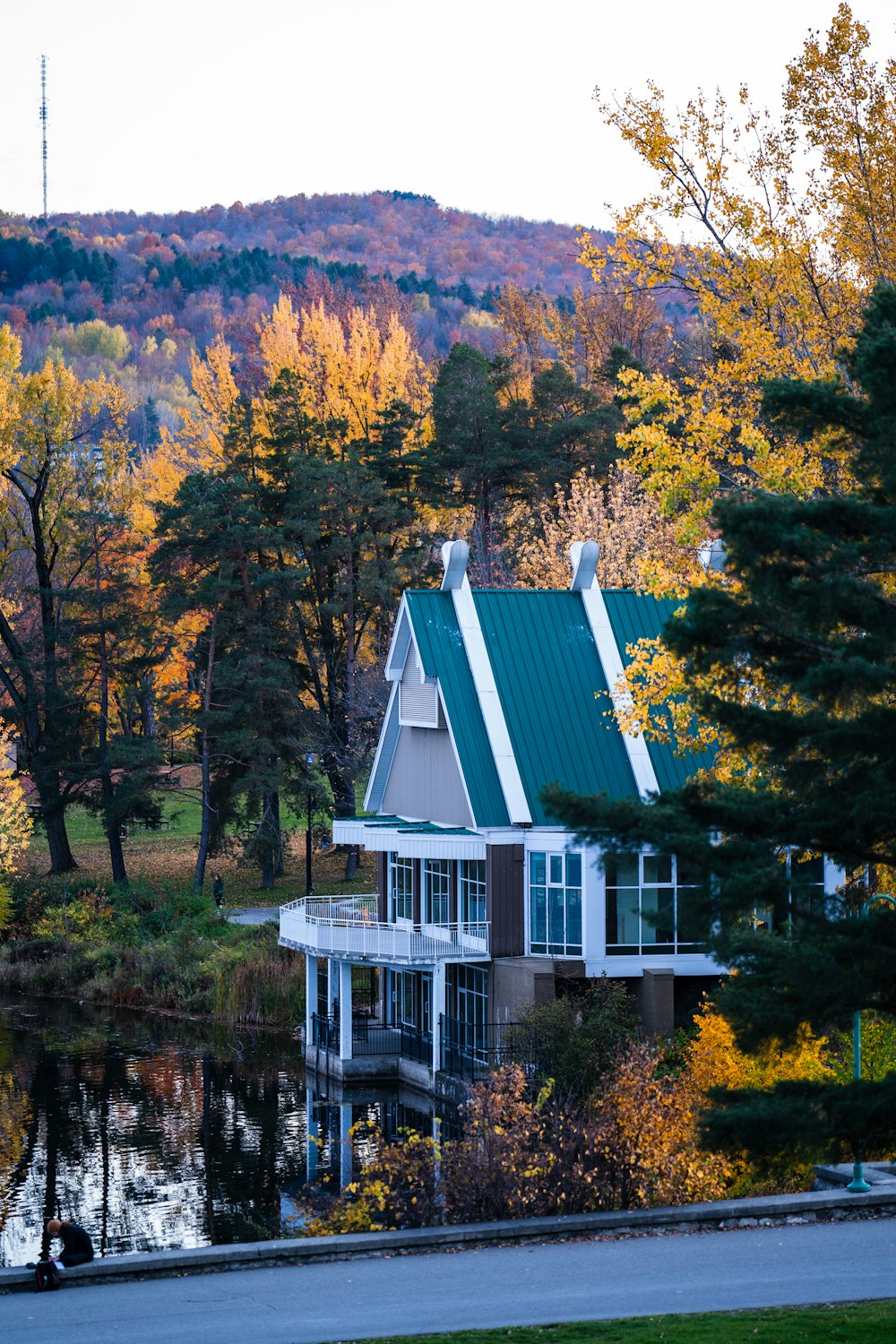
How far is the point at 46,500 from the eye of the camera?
56.2 metres

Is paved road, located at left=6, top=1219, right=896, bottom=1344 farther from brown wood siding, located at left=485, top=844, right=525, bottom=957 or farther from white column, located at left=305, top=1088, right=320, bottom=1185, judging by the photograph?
brown wood siding, located at left=485, top=844, right=525, bottom=957

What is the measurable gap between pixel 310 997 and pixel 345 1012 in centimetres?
233

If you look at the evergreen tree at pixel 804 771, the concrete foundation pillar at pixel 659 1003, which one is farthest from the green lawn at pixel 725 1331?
the concrete foundation pillar at pixel 659 1003

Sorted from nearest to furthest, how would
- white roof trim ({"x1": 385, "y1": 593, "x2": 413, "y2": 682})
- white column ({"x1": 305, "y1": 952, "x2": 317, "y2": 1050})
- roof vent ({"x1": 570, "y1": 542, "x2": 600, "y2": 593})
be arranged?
roof vent ({"x1": 570, "y1": 542, "x2": 600, "y2": 593}) < white roof trim ({"x1": 385, "y1": 593, "x2": 413, "y2": 682}) < white column ({"x1": 305, "y1": 952, "x2": 317, "y2": 1050})

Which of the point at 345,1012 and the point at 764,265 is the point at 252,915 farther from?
the point at 764,265

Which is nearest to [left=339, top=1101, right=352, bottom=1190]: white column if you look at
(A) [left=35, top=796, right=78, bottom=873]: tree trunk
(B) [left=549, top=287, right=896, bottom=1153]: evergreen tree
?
(B) [left=549, top=287, right=896, bottom=1153]: evergreen tree

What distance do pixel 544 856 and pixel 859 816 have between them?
19.9 m

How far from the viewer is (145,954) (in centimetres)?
4406

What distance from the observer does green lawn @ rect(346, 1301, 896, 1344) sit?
12.9m

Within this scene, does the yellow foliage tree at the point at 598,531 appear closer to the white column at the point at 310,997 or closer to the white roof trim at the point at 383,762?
the white roof trim at the point at 383,762

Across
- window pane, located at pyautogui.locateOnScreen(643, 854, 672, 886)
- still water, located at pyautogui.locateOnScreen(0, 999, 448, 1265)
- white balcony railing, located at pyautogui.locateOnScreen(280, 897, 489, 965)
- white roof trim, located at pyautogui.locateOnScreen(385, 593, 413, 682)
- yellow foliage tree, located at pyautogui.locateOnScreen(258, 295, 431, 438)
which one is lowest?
still water, located at pyautogui.locateOnScreen(0, 999, 448, 1265)

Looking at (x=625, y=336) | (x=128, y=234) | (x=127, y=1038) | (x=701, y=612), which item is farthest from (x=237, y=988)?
(x=128, y=234)

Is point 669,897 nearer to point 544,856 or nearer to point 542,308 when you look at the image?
point 544,856

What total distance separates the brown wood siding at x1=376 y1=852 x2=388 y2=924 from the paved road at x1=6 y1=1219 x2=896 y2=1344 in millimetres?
19921
